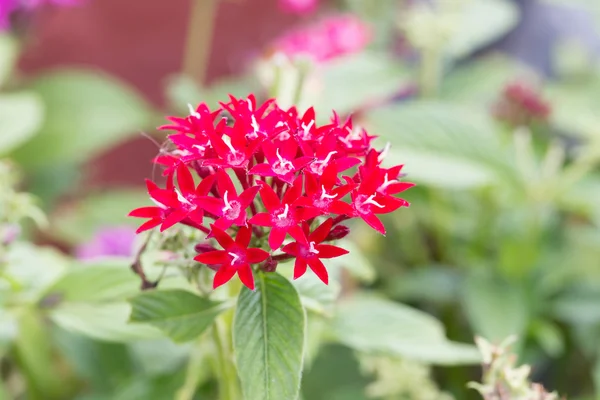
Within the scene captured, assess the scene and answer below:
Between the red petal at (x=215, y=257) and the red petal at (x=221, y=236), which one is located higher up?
the red petal at (x=221, y=236)

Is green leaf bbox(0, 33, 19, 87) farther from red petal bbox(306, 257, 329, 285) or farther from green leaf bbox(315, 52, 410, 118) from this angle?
red petal bbox(306, 257, 329, 285)

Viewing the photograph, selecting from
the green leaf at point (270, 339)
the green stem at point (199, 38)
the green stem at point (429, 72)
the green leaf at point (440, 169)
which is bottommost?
the green leaf at point (270, 339)

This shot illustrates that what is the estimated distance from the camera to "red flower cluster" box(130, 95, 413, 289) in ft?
1.22

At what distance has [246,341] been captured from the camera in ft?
1.33

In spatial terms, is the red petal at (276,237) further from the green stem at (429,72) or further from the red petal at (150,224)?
the green stem at (429,72)

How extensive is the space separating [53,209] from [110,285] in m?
0.80

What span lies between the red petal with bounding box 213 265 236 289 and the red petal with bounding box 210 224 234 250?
10 mm

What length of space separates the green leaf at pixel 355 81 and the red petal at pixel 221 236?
53 cm

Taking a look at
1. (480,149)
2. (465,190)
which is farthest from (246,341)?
(465,190)

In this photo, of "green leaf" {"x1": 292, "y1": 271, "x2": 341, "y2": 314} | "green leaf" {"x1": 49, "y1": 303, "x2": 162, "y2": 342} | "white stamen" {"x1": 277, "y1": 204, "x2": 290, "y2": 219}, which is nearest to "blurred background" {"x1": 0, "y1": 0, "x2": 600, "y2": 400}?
"green leaf" {"x1": 49, "y1": 303, "x2": 162, "y2": 342}

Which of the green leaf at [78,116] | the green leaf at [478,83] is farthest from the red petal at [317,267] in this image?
the green leaf at [78,116]

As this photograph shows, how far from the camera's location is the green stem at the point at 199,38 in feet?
4.50

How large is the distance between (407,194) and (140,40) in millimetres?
833

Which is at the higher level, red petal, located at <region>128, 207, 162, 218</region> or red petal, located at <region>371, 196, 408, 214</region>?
red petal, located at <region>371, 196, 408, 214</region>
